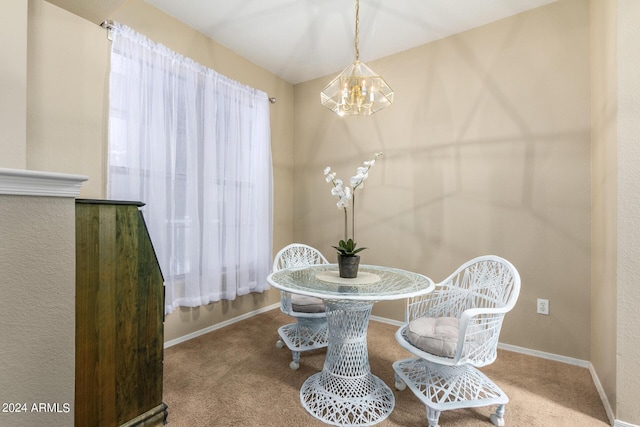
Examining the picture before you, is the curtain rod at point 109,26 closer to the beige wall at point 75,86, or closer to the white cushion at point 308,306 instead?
the beige wall at point 75,86

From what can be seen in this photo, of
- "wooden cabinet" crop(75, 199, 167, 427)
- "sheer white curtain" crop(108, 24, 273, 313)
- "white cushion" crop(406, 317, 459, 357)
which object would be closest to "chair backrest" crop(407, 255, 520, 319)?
"white cushion" crop(406, 317, 459, 357)

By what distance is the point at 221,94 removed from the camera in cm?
282

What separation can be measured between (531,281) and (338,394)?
5.96ft

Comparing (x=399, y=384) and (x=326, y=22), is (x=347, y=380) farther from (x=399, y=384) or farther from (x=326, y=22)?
(x=326, y=22)

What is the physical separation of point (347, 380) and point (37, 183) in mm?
1726

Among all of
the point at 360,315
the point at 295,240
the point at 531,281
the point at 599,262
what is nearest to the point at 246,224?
the point at 295,240

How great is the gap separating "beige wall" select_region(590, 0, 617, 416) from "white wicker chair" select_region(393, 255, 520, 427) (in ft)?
1.85

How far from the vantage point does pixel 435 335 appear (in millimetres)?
1593

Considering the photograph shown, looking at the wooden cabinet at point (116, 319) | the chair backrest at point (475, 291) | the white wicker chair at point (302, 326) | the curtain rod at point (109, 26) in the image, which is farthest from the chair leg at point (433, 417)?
the curtain rod at point (109, 26)

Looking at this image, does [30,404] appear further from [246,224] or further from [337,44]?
[337,44]

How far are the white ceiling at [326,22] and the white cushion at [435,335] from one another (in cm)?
237

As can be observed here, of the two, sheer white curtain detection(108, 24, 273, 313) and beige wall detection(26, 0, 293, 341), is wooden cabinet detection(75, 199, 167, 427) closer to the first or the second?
beige wall detection(26, 0, 293, 341)

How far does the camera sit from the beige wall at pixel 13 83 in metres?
1.46

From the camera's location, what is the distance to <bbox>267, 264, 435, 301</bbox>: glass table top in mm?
1497
